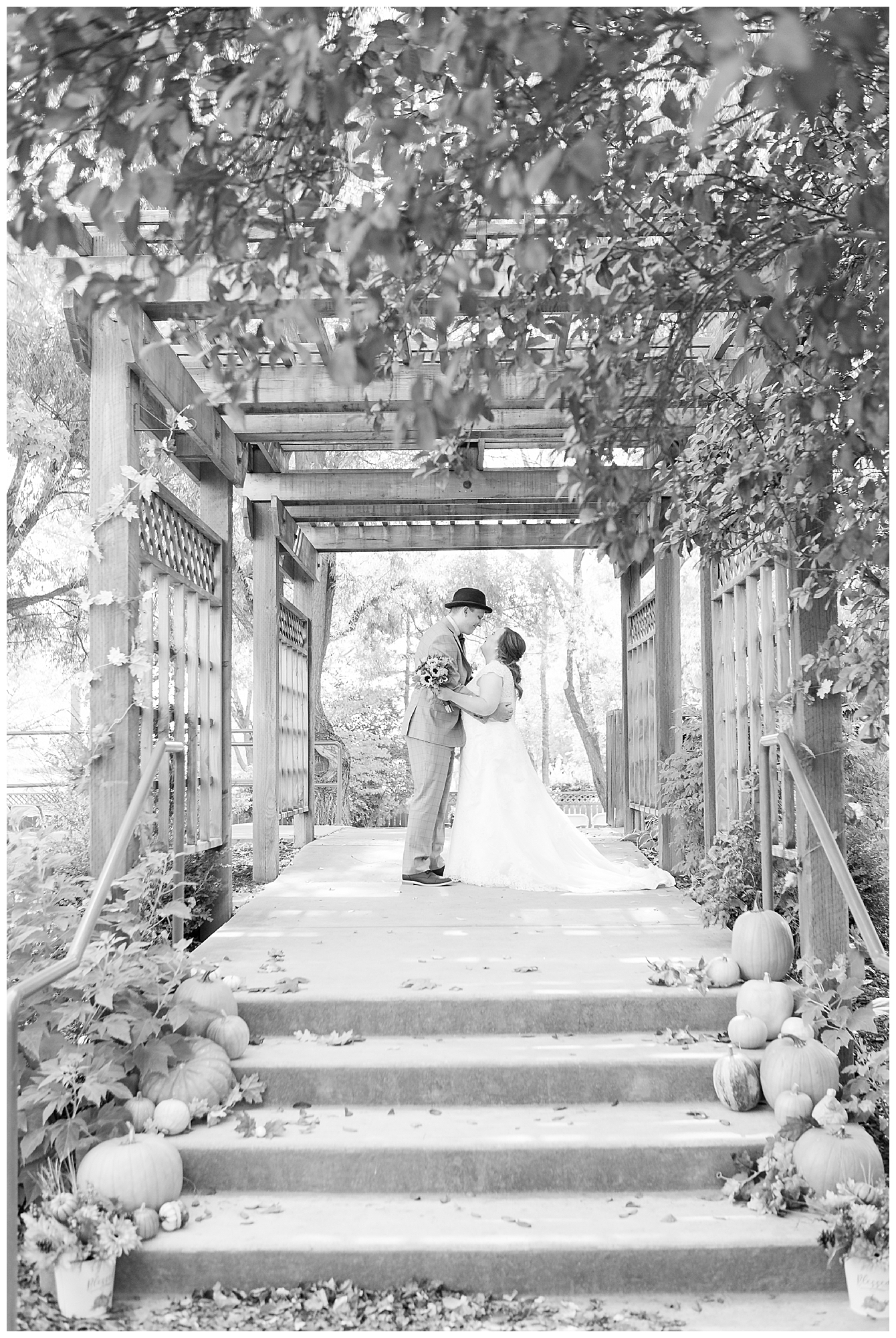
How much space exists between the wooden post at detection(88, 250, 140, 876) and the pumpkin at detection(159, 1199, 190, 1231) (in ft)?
5.05

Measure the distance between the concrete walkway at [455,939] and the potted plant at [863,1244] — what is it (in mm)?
1424

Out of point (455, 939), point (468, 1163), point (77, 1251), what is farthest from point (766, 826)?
point (77, 1251)

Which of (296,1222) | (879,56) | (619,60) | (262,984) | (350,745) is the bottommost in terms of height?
(296,1222)

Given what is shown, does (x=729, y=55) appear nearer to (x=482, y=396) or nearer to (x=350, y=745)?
(x=482, y=396)

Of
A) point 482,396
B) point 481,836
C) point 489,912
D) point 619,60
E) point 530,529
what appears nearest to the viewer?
point 619,60

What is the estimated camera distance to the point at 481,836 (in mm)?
7543

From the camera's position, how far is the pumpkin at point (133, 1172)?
3395mm

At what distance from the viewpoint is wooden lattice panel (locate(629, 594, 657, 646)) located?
8.84 meters

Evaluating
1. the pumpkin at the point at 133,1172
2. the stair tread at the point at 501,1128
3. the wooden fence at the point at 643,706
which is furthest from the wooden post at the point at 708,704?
the pumpkin at the point at 133,1172

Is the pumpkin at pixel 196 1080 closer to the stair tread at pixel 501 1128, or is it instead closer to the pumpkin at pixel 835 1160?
the stair tread at pixel 501 1128

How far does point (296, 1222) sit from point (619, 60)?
323cm

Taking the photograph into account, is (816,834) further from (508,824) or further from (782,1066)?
(508,824)

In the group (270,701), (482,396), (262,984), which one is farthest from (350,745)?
(482,396)

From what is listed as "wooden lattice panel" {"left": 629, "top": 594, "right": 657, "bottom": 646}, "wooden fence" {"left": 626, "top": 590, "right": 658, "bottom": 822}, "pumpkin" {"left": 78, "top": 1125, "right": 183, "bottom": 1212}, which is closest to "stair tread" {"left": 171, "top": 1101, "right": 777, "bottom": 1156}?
"pumpkin" {"left": 78, "top": 1125, "right": 183, "bottom": 1212}
